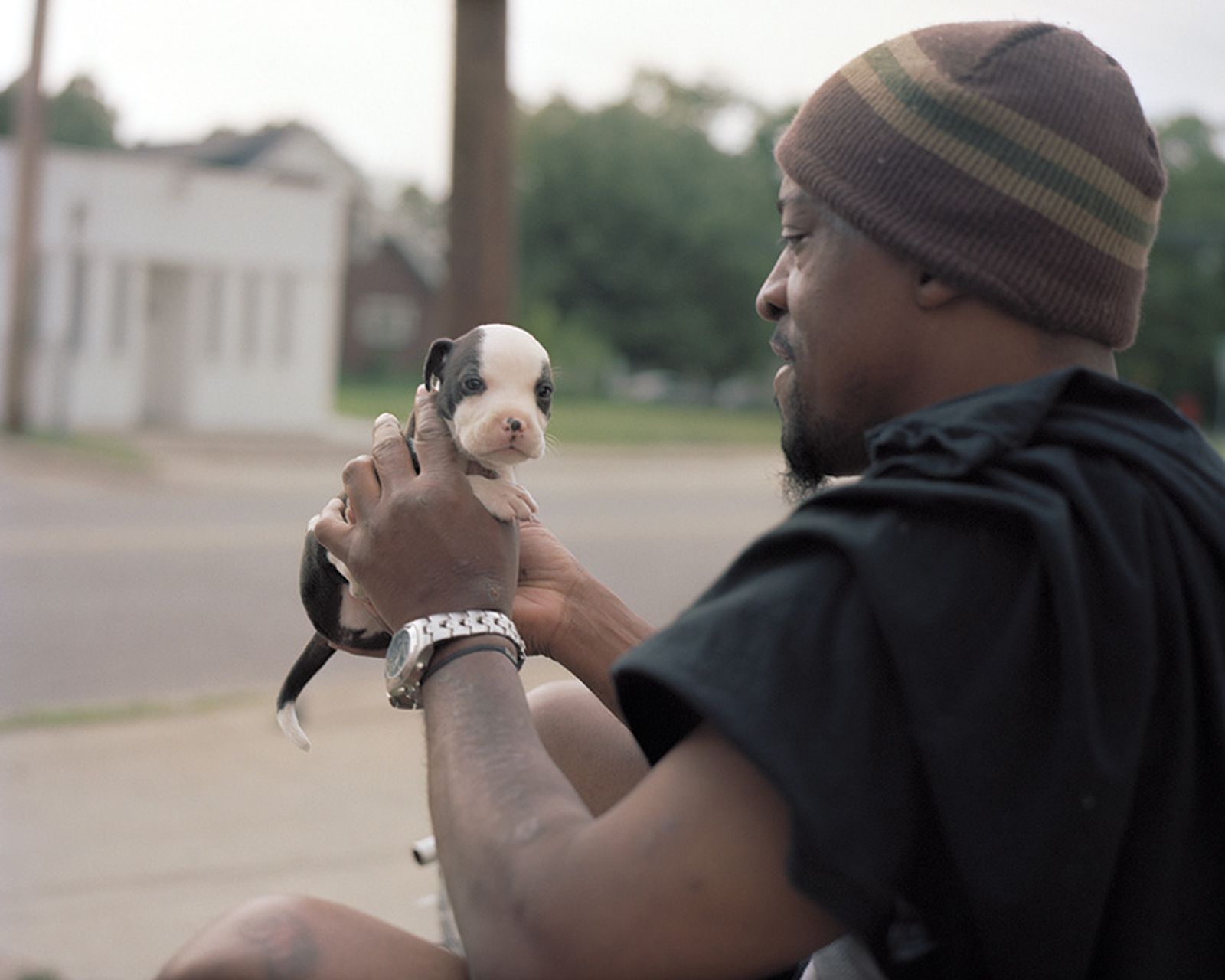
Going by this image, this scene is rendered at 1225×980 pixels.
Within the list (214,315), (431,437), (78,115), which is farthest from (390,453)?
(214,315)

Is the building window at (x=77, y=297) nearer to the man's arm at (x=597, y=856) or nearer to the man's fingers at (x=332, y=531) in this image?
the man's fingers at (x=332, y=531)

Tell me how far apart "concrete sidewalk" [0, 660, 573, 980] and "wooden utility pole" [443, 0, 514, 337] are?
1558 millimetres

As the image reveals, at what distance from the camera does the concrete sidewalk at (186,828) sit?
11.6 ft

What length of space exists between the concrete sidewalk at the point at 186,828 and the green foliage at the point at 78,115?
12.3m

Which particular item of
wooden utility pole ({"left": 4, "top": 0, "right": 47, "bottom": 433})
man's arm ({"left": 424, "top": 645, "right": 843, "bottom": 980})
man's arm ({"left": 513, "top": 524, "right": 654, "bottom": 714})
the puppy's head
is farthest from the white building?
Result: man's arm ({"left": 424, "top": 645, "right": 843, "bottom": 980})

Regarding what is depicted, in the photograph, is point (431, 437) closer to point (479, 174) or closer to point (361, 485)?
point (361, 485)

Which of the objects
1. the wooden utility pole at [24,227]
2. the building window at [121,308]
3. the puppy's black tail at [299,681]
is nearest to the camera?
the puppy's black tail at [299,681]

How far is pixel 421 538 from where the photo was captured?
162 cm

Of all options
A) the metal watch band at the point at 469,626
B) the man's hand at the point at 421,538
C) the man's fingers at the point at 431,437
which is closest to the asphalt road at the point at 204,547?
the man's fingers at the point at 431,437

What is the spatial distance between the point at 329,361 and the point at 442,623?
20170 mm

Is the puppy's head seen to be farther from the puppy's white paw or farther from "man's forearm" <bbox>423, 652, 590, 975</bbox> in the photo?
"man's forearm" <bbox>423, 652, 590, 975</bbox>

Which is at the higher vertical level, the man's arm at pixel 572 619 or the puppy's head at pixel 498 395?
the puppy's head at pixel 498 395

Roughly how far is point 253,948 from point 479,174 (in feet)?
12.0

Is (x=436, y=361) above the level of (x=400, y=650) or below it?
above
